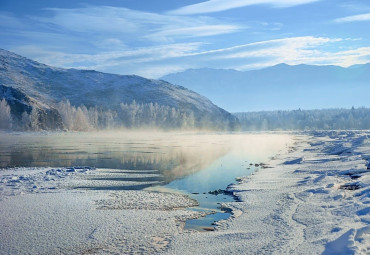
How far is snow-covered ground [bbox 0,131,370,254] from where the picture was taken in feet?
41.8

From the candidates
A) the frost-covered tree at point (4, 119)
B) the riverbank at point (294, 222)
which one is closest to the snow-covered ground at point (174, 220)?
the riverbank at point (294, 222)

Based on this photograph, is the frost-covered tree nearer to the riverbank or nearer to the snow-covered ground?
the snow-covered ground

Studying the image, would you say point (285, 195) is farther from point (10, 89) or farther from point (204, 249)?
point (10, 89)

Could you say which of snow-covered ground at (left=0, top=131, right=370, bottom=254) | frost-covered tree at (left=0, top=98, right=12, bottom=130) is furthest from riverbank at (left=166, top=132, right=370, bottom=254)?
frost-covered tree at (left=0, top=98, right=12, bottom=130)

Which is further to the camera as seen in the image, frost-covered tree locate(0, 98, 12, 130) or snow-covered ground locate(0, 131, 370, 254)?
frost-covered tree locate(0, 98, 12, 130)

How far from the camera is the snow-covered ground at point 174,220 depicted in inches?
502

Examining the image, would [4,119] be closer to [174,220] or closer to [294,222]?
[174,220]

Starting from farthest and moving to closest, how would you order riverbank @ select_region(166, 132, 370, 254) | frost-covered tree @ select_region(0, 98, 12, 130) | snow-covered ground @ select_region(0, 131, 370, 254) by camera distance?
1. frost-covered tree @ select_region(0, 98, 12, 130)
2. snow-covered ground @ select_region(0, 131, 370, 254)
3. riverbank @ select_region(166, 132, 370, 254)

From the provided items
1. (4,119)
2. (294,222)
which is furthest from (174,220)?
(4,119)

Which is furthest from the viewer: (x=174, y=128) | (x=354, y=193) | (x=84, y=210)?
(x=174, y=128)

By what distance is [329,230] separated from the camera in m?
13.9

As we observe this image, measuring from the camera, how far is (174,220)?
16.7m

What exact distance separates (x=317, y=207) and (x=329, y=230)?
389cm

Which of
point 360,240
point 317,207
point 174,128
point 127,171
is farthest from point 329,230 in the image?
point 174,128
